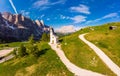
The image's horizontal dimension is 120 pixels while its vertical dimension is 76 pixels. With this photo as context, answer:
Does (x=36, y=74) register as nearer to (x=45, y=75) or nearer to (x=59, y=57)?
(x=45, y=75)

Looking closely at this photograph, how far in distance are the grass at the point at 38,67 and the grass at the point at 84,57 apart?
20.0 feet

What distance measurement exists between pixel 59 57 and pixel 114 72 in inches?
1001

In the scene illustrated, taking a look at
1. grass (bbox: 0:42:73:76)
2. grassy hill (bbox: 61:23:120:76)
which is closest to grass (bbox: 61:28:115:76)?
grassy hill (bbox: 61:23:120:76)

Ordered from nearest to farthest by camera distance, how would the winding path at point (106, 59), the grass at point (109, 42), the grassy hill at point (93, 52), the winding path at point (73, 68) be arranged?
the winding path at point (73, 68) → the winding path at point (106, 59) → the grassy hill at point (93, 52) → the grass at point (109, 42)

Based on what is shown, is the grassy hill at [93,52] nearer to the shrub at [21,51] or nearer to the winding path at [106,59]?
the winding path at [106,59]

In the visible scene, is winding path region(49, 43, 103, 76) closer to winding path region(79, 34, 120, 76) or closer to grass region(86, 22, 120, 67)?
winding path region(79, 34, 120, 76)

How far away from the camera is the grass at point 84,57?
223 ft

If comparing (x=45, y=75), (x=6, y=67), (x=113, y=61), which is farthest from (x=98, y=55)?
(x=6, y=67)

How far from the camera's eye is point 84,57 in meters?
78.6

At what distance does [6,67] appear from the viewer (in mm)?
82938

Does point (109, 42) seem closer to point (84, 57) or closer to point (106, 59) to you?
point (84, 57)

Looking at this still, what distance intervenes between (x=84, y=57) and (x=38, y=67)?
17.6 metres

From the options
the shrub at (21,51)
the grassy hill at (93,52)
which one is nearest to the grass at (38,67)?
the shrub at (21,51)

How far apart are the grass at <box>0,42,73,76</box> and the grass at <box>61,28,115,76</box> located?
6.10m
